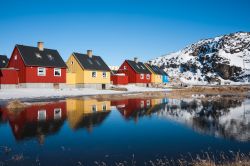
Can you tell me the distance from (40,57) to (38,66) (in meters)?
2.17

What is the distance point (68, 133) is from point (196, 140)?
5.37m

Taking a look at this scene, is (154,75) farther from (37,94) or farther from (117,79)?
(37,94)

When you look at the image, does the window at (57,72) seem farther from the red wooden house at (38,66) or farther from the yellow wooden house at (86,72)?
the yellow wooden house at (86,72)

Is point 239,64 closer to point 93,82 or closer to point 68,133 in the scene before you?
point 93,82

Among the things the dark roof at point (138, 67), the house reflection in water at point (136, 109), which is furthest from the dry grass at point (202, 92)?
the dark roof at point (138, 67)

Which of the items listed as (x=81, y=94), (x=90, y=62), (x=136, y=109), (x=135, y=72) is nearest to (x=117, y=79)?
(x=135, y=72)

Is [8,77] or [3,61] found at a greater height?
[3,61]

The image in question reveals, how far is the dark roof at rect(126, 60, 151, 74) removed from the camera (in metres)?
68.8

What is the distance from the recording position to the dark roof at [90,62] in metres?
49.8

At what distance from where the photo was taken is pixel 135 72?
67.8 m

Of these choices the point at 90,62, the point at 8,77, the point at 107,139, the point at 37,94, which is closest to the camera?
the point at 107,139

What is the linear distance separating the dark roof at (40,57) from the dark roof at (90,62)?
4615mm

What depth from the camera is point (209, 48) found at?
7283 inches

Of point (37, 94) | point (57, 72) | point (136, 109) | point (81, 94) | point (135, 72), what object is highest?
point (135, 72)
